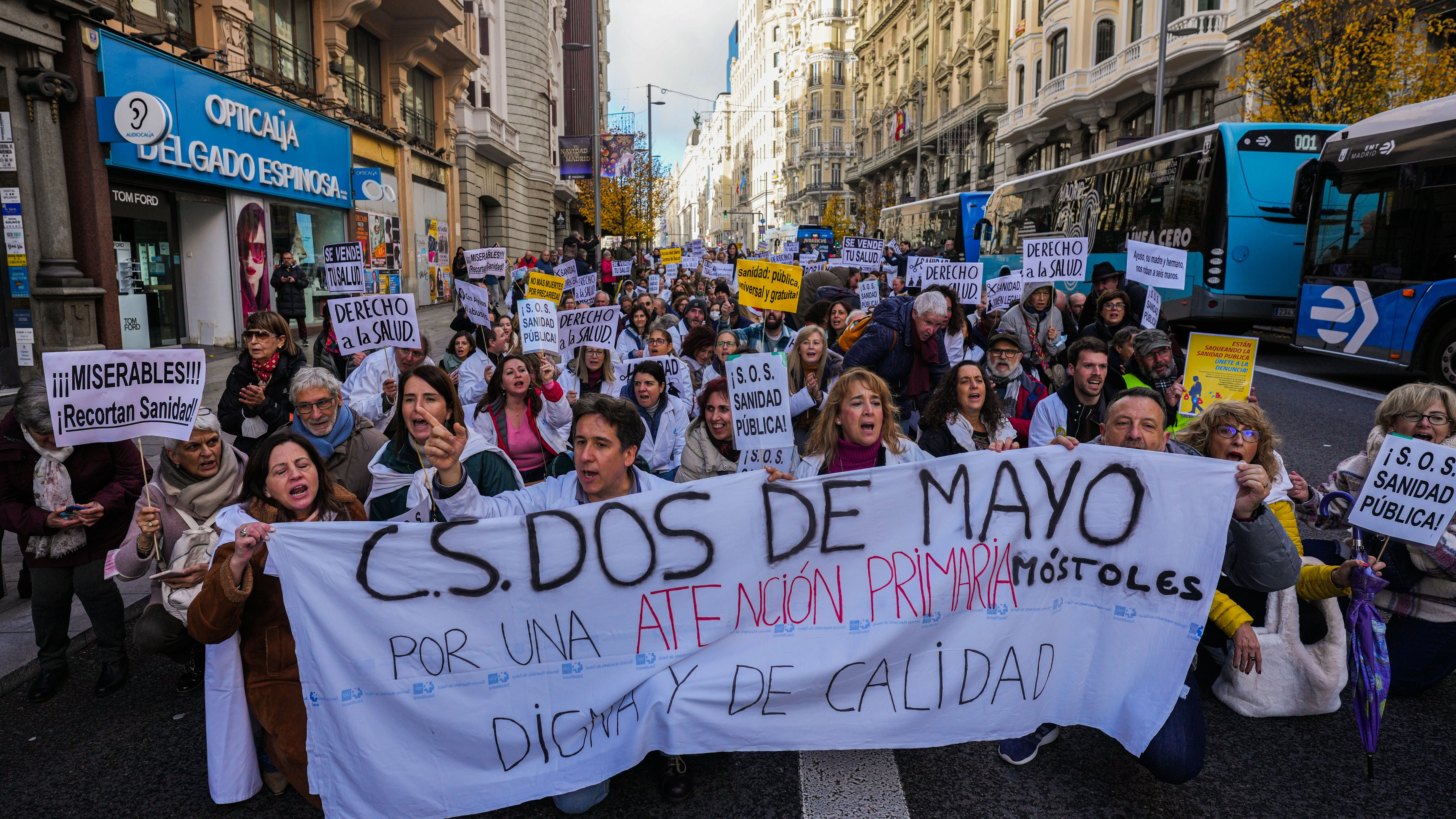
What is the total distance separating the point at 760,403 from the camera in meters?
4.30

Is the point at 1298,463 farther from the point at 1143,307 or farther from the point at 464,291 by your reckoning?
the point at 464,291

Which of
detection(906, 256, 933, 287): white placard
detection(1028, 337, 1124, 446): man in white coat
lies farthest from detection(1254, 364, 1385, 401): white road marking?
detection(1028, 337, 1124, 446): man in white coat

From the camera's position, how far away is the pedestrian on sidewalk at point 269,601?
3004 millimetres

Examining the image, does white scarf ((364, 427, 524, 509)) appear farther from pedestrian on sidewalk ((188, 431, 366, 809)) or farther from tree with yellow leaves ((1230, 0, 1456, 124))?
tree with yellow leaves ((1230, 0, 1456, 124))

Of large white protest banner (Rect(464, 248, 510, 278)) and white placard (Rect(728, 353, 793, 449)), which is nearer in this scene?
white placard (Rect(728, 353, 793, 449))

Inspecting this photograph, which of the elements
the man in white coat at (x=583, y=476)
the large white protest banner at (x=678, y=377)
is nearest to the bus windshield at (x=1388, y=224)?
the large white protest banner at (x=678, y=377)

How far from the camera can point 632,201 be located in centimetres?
4553

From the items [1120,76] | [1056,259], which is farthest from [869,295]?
[1120,76]

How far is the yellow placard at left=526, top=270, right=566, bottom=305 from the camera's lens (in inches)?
381

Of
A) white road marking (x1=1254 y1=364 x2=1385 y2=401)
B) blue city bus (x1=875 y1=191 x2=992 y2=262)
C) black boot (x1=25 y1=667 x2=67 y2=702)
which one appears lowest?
black boot (x1=25 y1=667 x2=67 y2=702)

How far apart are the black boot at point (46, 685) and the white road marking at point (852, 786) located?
3.32 meters

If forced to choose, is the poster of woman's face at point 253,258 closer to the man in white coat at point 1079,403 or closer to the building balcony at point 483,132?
the building balcony at point 483,132

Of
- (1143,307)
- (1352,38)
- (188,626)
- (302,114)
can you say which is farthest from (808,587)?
(1352,38)

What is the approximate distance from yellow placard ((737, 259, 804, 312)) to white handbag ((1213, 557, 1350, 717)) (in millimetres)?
5532
